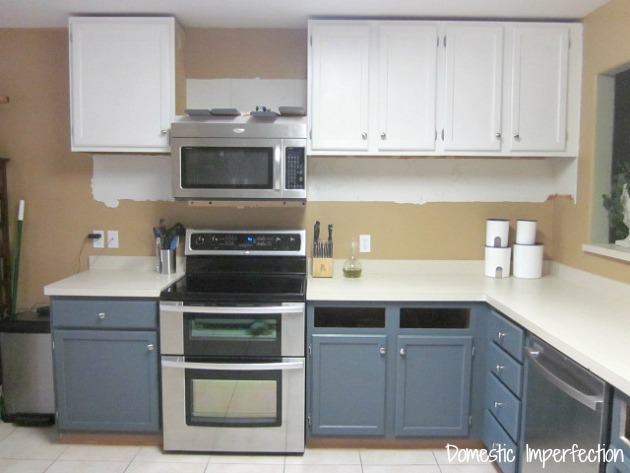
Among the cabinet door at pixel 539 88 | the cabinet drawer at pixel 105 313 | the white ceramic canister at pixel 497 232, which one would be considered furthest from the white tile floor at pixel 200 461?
the cabinet door at pixel 539 88

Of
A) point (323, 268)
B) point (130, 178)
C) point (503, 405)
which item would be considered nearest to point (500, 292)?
point (503, 405)

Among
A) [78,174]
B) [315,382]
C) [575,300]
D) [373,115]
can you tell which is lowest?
[315,382]

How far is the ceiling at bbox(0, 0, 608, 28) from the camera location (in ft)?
7.49

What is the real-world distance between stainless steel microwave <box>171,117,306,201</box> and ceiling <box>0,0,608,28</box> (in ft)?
1.90

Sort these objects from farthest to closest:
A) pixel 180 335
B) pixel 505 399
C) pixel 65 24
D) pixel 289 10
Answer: pixel 65 24
pixel 289 10
pixel 180 335
pixel 505 399

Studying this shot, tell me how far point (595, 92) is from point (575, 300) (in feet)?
3.60

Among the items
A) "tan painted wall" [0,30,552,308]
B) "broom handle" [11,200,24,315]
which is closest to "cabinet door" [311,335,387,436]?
"tan painted wall" [0,30,552,308]

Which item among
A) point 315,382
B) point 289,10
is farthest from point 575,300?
point 289,10

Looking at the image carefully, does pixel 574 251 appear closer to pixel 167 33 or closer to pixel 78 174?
pixel 167 33

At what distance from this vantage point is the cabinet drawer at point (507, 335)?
189cm

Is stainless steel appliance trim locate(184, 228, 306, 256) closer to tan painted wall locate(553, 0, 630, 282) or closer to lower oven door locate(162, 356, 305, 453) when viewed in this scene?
lower oven door locate(162, 356, 305, 453)

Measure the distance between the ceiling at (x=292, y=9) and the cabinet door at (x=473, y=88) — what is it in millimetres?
125

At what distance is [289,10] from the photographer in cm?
240

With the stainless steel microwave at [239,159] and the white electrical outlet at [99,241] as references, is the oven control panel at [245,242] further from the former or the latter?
the white electrical outlet at [99,241]
